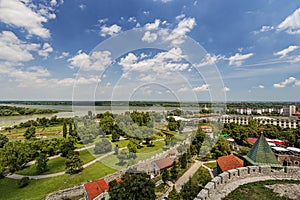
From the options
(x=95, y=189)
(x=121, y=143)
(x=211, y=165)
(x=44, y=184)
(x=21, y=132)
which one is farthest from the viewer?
(x=21, y=132)

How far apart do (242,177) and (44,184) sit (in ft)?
45.7

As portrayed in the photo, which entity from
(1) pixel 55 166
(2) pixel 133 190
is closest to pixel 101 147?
(1) pixel 55 166

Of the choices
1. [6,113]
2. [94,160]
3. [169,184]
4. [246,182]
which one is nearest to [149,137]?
[94,160]

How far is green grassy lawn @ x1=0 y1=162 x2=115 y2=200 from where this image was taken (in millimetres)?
11844

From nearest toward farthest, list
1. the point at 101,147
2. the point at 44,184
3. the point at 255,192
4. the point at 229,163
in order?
the point at 255,192 < the point at 229,163 < the point at 44,184 < the point at 101,147

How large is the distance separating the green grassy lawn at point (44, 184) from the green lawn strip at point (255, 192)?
39.1 feet

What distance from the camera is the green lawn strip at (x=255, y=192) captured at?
3.67 m

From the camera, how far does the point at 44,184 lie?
43.4 feet

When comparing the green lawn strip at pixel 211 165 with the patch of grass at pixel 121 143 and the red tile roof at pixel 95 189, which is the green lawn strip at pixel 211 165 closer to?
the red tile roof at pixel 95 189

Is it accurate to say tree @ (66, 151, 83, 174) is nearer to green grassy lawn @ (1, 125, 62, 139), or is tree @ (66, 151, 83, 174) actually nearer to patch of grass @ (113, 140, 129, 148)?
patch of grass @ (113, 140, 129, 148)

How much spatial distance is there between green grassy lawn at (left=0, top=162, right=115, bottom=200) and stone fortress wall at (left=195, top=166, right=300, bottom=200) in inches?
456

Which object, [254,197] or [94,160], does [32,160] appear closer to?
[94,160]

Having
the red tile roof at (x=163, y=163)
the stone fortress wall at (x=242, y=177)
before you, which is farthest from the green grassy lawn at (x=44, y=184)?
the stone fortress wall at (x=242, y=177)

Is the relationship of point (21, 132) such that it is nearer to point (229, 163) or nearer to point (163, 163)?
point (163, 163)
